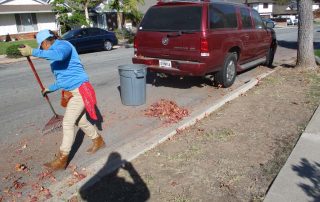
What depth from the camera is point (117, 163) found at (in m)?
4.38

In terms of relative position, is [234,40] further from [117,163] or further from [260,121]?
[117,163]

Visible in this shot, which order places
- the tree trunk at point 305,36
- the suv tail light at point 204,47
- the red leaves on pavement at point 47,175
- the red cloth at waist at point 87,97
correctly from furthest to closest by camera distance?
1. the tree trunk at point 305,36
2. the suv tail light at point 204,47
3. the red cloth at waist at point 87,97
4. the red leaves on pavement at point 47,175

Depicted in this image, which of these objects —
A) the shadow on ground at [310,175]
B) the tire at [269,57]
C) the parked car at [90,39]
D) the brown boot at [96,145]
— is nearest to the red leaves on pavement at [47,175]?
the brown boot at [96,145]

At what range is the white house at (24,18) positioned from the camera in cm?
3331

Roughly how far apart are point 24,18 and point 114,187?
3490 centimetres

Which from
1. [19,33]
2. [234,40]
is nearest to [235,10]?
[234,40]

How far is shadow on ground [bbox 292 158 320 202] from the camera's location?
3669mm

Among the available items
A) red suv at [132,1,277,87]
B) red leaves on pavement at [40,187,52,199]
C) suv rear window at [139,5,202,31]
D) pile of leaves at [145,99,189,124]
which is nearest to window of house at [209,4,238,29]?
red suv at [132,1,277,87]

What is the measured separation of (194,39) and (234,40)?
1.54m

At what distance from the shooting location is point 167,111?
660cm

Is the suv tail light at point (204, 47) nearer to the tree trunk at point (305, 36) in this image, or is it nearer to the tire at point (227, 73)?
the tire at point (227, 73)

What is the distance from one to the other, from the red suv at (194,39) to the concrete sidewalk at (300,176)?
3150 mm

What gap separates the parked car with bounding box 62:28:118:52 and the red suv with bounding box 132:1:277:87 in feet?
38.1

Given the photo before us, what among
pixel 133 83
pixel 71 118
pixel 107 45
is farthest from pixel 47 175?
pixel 107 45
